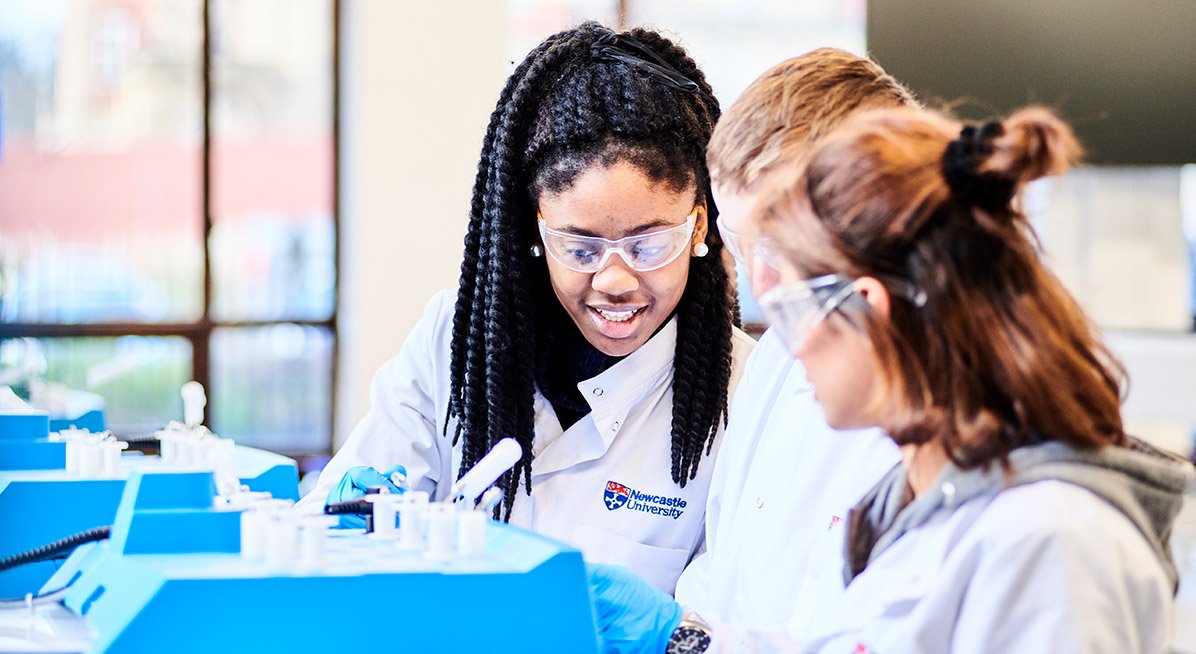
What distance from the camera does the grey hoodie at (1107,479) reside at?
934mm

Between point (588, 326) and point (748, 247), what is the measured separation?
490 millimetres

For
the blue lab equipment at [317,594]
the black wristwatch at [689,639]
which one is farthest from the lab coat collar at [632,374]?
the blue lab equipment at [317,594]

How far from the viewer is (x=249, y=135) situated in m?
4.46

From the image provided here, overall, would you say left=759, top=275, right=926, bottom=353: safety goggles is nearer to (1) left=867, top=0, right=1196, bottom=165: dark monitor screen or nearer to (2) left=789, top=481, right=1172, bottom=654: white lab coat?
(2) left=789, top=481, right=1172, bottom=654: white lab coat

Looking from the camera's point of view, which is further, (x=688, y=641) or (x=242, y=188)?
(x=242, y=188)

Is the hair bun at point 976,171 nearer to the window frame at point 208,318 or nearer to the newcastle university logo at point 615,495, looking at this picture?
the newcastle university logo at point 615,495

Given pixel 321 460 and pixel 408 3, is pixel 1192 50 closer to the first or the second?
pixel 408 3

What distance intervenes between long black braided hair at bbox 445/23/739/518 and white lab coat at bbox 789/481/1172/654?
0.88m

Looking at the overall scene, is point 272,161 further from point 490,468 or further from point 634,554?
point 490,468

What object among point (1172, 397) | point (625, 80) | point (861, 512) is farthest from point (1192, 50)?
point (861, 512)

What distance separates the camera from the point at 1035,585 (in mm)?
904

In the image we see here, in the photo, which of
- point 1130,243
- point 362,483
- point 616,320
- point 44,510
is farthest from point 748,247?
point 1130,243

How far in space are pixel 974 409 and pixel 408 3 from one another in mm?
3472

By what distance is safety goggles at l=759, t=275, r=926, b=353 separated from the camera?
3.27ft
